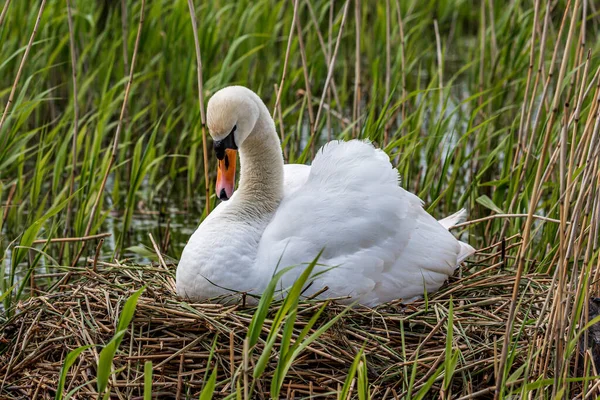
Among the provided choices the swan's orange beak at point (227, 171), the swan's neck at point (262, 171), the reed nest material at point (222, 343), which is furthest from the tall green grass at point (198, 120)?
the swan's orange beak at point (227, 171)

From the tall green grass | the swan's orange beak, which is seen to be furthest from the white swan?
the tall green grass

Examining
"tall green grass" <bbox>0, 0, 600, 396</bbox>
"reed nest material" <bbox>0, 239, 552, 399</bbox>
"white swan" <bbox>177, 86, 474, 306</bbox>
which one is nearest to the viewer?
"reed nest material" <bbox>0, 239, 552, 399</bbox>

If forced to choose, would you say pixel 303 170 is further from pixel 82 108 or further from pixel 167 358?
pixel 82 108

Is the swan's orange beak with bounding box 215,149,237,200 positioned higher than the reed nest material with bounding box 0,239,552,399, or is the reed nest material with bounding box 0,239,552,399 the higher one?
the swan's orange beak with bounding box 215,149,237,200

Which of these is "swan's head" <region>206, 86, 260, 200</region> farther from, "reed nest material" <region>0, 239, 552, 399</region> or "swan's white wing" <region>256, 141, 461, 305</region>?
"reed nest material" <region>0, 239, 552, 399</region>

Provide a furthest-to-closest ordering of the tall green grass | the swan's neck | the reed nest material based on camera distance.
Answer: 1. the tall green grass
2. the swan's neck
3. the reed nest material

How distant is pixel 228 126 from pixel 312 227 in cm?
56

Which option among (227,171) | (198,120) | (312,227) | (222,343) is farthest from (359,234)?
(198,120)

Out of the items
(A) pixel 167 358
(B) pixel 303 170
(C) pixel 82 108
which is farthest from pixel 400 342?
(C) pixel 82 108

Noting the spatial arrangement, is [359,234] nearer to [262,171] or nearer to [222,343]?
[262,171]

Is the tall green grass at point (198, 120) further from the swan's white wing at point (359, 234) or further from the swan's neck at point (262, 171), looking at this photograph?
the swan's neck at point (262, 171)

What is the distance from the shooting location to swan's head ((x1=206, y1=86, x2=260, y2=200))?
4.12m

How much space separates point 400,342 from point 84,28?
4.71 meters

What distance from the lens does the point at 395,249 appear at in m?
4.33
